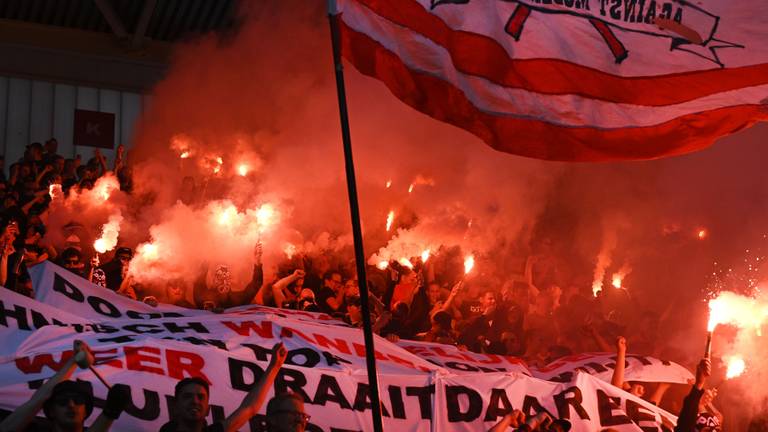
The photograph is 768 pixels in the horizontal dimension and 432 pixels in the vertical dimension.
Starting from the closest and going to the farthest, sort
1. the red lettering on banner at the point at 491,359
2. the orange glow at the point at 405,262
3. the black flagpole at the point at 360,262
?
1. the black flagpole at the point at 360,262
2. the red lettering on banner at the point at 491,359
3. the orange glow at the point at 405,262

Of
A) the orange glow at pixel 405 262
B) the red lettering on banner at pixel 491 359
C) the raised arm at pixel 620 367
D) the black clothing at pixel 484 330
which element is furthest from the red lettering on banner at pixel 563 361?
the orange glow at pixel 405 262

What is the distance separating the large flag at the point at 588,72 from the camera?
5.16 m

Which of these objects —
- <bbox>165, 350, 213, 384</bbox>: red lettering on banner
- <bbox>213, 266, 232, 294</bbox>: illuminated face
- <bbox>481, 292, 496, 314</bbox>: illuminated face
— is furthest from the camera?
<bbox>481, 292, 496, 314</bbox>: illuminated face

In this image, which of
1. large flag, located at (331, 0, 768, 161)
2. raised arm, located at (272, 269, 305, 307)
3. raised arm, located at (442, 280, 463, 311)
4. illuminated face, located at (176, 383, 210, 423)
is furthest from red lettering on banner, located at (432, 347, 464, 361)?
illuminated face, located at (176, 383, 210, 423)

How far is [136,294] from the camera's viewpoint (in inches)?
328

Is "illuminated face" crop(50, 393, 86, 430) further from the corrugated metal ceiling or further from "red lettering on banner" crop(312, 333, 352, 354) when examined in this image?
the corrugated metal ceiling

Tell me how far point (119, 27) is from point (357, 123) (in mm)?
2934

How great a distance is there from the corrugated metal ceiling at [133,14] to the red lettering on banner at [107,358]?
25.0 feet

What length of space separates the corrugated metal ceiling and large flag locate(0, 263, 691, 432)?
19.8ft

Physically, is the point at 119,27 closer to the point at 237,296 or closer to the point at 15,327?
the point at 237,296

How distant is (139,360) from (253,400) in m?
1.14

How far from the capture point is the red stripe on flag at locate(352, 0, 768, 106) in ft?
16.7

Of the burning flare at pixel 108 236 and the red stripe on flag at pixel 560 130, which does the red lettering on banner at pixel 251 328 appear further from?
the burning flare at pixel 108 236

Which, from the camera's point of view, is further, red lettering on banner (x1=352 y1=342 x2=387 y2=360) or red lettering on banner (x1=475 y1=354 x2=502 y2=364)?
red lettering on banner (x1=475 y1=354 x2=502 y2=364)
